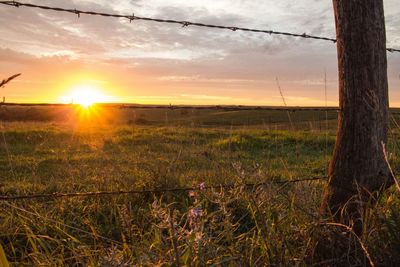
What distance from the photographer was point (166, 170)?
18.0 feet

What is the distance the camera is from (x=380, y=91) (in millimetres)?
2736

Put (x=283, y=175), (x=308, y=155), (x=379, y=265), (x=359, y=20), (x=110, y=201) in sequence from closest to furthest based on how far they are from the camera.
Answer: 1. (x=379, y=265)
2. (x=359, y=20)
3. (x=110, y=201)
4. (x=283, y=175)
5. (x=308, y=155)

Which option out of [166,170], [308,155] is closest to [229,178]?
[166,170]

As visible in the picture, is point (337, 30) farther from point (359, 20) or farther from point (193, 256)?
point (193, 256)

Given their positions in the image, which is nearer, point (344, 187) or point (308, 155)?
A: point (344, 187)

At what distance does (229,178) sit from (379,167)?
2444 millimetres

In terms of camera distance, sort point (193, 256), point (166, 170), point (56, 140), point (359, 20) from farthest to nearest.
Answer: point (56, 140)
point (166, 170)
point (359, 20)
point (193, 256)

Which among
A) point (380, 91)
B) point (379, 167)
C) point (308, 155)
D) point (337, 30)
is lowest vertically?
point (308, 155)

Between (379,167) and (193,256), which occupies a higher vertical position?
(379,167)

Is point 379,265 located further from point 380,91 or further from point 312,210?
point 380,91

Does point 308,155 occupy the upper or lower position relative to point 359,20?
lower

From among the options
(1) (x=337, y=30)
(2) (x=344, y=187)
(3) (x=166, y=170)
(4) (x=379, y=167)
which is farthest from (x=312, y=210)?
(3) (x=166, y=170)

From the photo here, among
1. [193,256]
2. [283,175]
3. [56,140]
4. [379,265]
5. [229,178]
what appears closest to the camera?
[193,256]

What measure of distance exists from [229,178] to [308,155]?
18.3 ft
